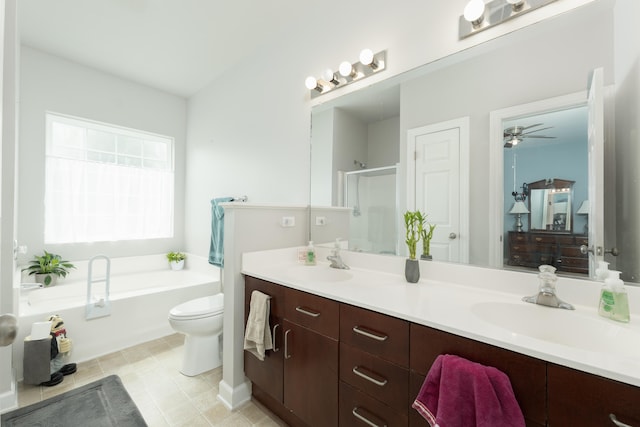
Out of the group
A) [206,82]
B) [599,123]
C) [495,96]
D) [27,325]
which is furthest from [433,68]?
[27,325]

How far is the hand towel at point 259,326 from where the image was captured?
1.55m

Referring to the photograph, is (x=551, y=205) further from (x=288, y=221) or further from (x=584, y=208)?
(x=288, y=221)

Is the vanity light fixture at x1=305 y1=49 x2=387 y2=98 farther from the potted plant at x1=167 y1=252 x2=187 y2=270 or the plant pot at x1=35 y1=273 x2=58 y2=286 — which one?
the plant pot at x1=35 y1=273 x2=58 y2=286

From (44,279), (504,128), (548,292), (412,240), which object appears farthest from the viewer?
(44,279)

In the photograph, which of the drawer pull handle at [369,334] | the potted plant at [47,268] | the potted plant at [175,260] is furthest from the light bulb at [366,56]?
the potted plant at [47,268]

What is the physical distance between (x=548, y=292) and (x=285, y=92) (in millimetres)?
2269

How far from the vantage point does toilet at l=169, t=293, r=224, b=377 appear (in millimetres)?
1967

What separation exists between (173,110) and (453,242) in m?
3.87

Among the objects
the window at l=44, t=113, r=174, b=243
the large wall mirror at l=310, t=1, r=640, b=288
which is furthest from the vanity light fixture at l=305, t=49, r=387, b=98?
the window at l=44, t=113, r=174, b=243

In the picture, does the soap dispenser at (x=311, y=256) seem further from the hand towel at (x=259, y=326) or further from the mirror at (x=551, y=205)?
the mirror at (x=551, y=205)

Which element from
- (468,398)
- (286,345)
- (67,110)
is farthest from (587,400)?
(67,110)

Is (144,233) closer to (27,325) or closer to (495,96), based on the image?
(27,325)

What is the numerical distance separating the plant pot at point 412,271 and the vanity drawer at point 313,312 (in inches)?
18.5

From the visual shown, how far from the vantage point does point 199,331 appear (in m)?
2.01
